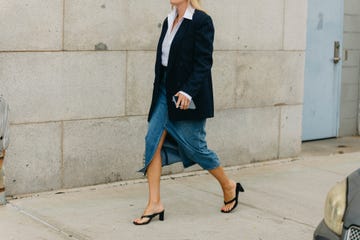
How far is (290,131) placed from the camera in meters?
8.88

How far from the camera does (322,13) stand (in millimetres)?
9797

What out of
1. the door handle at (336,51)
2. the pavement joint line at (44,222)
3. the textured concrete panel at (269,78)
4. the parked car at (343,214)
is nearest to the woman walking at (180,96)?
the pavement joint line at (44,222)

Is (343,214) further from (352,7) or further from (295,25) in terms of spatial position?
(352,7)

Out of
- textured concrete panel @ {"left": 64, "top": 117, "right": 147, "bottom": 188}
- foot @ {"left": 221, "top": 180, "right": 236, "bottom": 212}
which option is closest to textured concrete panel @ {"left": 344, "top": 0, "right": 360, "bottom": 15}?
textured concrete panel @ {"left": 64, "top": 117, "right": 147, "bottom": 188}

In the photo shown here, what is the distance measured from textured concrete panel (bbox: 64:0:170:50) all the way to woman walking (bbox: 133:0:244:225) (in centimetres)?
118

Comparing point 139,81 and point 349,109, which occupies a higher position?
point 139,81

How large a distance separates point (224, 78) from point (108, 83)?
1421mm

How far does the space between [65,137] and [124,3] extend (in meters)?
1.32

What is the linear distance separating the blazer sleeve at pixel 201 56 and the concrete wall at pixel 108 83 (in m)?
1.48

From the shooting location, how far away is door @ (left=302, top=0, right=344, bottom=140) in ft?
31.9

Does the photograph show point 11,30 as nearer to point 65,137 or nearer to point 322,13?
point 65,137

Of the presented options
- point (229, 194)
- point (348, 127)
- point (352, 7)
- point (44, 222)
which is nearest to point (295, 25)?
point (352, 7)

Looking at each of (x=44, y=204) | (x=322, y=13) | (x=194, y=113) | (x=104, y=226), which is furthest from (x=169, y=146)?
(x=322, y=13)

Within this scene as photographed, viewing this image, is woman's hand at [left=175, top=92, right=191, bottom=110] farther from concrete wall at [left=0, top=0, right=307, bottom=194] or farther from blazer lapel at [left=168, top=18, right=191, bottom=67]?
concrete wall at [left=0, top=0, right=307, bottom=194]
